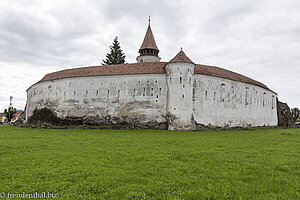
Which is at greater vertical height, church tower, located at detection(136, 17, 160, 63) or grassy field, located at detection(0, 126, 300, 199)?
church tower, located at detection(136, 17, 160, 63)

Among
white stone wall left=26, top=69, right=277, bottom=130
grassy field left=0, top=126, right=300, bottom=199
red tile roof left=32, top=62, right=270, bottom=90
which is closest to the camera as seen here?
grassy field left=0, top=126, right=300, bottom=199

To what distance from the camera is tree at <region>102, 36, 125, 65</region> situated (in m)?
52.8

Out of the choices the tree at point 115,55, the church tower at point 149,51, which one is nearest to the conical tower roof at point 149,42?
the church tower at point 149,51

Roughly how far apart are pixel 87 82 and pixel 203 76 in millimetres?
17627

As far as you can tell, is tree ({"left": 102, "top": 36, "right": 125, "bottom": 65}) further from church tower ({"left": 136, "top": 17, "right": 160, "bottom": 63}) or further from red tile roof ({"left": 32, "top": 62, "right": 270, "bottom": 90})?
red tile roof ({"left": 32, "top": 62, "right": 270, "bottom": 90})

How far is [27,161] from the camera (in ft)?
26.1

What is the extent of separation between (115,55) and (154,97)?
1175 inches

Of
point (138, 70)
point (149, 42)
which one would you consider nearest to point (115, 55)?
point (149, 42)

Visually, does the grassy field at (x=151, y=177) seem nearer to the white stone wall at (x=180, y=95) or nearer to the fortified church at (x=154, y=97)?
the white stone wall at (x=180, y=95)

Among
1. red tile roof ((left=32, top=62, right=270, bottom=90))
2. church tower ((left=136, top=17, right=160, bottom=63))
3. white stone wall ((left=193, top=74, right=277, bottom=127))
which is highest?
church tower ((left=136, top=17, right=160, bottom=63))

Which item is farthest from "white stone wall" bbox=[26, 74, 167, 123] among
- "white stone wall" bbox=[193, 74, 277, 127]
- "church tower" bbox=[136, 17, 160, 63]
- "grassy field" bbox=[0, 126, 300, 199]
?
"grassy field" bbox=[0, 126, 300, 199]

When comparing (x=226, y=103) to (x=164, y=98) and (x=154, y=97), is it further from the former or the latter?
(x=154, y=97)

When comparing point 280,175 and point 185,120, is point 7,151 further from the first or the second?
point 185,120

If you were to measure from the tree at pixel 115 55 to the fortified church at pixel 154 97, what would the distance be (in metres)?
19.7
